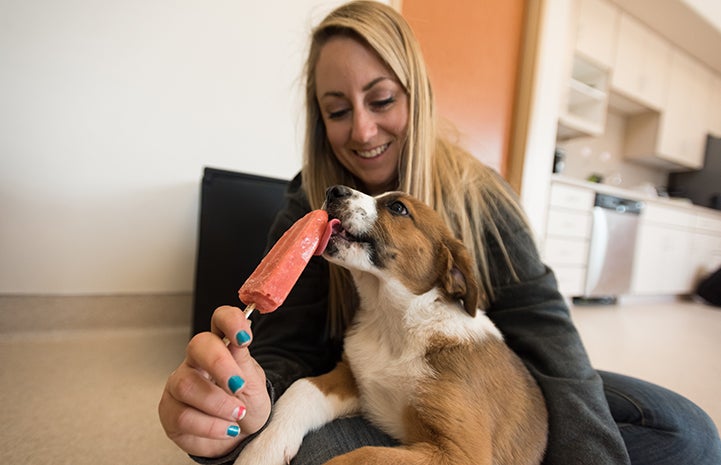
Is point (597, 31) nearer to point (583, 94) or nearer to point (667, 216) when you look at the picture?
point (583, 94)

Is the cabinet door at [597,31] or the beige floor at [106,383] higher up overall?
the cabinet door at [597,31]

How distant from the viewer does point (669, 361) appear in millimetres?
2838

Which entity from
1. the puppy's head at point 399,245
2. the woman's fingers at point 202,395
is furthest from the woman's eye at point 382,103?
the woman's fingers at point 202,395

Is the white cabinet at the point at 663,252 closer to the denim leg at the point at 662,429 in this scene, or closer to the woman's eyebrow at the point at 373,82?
the denim leg at the point at 662,429

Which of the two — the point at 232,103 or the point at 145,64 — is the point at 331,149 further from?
the point at 145,64

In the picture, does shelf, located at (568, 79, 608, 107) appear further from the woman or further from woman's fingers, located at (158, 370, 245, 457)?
woman's fingers, located at (158, 370, 245, 457)

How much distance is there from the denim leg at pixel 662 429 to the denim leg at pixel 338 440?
78 cm

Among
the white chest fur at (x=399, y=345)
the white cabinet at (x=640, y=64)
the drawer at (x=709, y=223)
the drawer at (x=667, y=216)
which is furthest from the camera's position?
the drawer at (x=709, y=223)

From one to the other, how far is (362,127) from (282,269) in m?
0.71

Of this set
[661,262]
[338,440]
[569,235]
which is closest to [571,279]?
[569,235]

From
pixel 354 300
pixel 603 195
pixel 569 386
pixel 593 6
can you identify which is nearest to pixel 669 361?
pixel 603 195

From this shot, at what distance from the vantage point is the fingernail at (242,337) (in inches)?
23.5

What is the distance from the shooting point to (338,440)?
2.90ft

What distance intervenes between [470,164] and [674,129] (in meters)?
6.69
